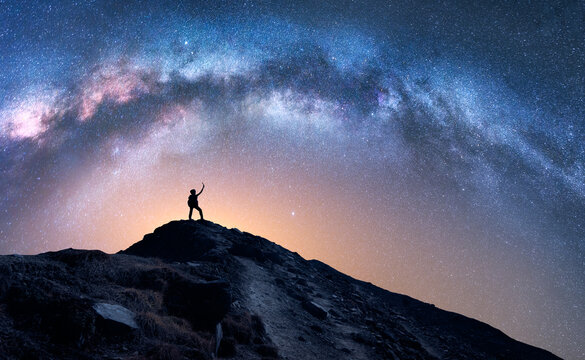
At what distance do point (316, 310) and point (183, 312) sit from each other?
27.8 feet

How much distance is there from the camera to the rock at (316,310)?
16258 millimetres

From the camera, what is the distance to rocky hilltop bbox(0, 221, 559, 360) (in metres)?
6.96

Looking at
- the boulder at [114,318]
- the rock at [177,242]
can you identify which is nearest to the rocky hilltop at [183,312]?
the boulder at [114,318]

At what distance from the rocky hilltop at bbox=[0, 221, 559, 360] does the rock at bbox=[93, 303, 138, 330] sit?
0.09 feet

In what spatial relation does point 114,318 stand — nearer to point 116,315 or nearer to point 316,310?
point 116,315

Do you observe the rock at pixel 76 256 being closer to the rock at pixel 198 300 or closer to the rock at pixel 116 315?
the rock at pixel 198 300

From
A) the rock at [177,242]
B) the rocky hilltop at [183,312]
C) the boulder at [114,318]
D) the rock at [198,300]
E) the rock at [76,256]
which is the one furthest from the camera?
the rock at [177,242]

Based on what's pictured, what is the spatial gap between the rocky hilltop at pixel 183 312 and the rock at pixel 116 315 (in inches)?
1.1

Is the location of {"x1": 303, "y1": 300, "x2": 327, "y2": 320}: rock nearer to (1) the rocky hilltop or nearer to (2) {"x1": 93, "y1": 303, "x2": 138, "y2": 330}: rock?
(1) the rocky hilltop

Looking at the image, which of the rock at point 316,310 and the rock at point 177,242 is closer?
the rock at point 316,310

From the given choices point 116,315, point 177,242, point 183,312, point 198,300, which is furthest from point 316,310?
point 177,242

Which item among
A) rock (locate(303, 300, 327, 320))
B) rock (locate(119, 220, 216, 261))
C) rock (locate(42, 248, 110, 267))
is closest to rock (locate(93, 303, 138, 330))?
rock (locate(42, 248, 110, 267))

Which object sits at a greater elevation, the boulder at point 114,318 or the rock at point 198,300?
the rock at point 198,300

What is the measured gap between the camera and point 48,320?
6.92m
